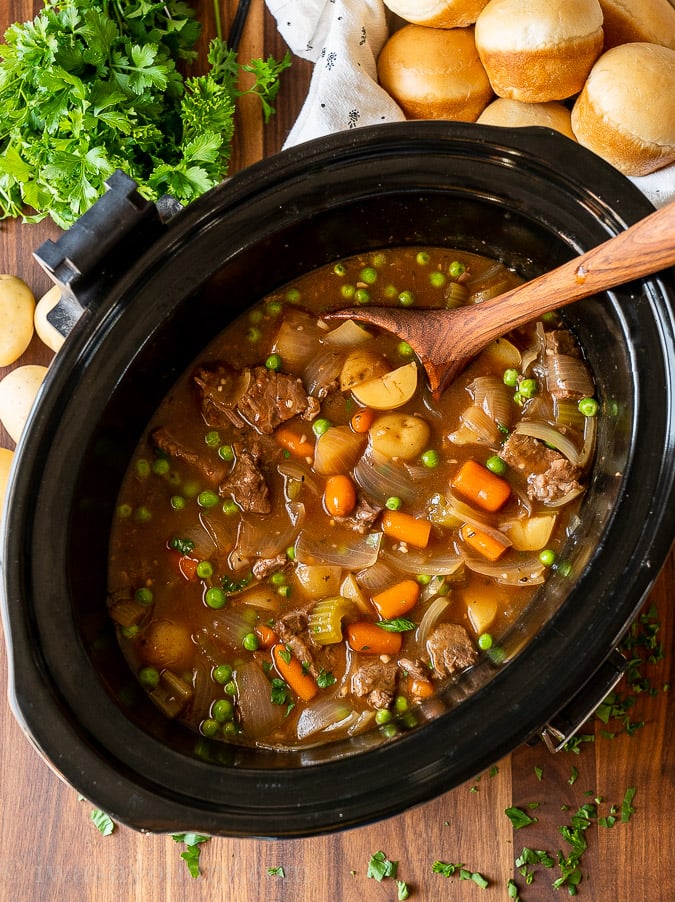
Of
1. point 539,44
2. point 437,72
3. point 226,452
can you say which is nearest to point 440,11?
point 437,72

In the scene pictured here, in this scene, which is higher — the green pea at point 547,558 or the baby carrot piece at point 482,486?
the baby carrot piece at point 482,486

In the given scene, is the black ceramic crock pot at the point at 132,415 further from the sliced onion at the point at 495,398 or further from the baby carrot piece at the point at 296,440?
the baby carrot piece at the point at 296,440

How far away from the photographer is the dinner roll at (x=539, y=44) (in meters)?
2.81

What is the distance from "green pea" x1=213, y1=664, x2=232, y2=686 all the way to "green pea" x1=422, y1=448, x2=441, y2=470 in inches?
36.2

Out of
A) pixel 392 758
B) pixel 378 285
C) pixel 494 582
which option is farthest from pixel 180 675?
pixel 378 285

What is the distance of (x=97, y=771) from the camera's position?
7.54 feet

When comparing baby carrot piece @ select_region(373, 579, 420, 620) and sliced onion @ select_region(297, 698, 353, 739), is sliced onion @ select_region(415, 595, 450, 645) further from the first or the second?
sliced onion @ select_region(297, 698, 353, 739)

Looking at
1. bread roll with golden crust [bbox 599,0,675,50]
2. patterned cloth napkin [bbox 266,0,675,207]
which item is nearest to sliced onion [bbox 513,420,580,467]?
patterned cloth napkin [bbox 266,0,675,207]

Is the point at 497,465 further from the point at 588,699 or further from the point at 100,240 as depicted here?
the point at 100,240

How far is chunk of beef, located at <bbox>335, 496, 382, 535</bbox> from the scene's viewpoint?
2.80m

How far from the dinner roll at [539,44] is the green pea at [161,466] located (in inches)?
68.2

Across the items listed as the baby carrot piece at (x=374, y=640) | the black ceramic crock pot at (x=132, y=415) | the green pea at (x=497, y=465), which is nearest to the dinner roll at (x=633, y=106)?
the black ceramic crock pot at (x=132, y=415)

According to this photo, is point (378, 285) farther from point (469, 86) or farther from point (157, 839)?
point (157, 839)

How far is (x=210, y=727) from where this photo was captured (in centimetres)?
275
